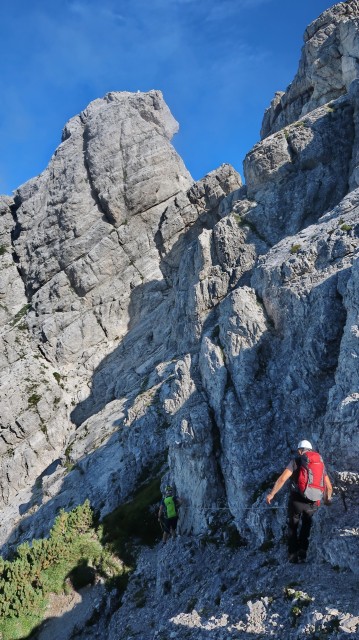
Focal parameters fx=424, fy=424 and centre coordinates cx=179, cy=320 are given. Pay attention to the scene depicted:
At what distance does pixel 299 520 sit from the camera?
13203 millimetres

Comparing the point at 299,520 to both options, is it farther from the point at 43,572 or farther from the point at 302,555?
the point at 43,572

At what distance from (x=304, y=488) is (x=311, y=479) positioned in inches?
13.1

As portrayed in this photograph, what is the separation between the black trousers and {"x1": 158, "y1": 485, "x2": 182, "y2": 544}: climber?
12.4 meters

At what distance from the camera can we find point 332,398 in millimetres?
18281

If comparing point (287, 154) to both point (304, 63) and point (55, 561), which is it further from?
point (55, 561)

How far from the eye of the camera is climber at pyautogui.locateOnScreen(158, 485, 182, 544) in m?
25.3

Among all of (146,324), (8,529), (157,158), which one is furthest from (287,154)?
(8,529)

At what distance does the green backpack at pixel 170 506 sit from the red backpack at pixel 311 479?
581 inches

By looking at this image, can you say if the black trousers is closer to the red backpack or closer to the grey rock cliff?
the red backpack

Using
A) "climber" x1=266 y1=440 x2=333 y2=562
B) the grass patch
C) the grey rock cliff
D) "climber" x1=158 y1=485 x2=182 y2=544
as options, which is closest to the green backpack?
"climber" x1=158 y1=485 x2=182 y2=544

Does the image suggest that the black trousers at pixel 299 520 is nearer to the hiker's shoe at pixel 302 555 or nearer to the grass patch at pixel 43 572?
the hiker's shoe at pixel 302 555

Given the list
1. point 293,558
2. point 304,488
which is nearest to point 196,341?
point 293,558

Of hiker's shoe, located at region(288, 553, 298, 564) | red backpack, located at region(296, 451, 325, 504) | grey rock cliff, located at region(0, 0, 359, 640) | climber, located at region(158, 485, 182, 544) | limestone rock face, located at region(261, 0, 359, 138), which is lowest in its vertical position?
hiker's shoe, located at region(288, 553, 298, 564)

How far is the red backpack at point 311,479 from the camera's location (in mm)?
12195
